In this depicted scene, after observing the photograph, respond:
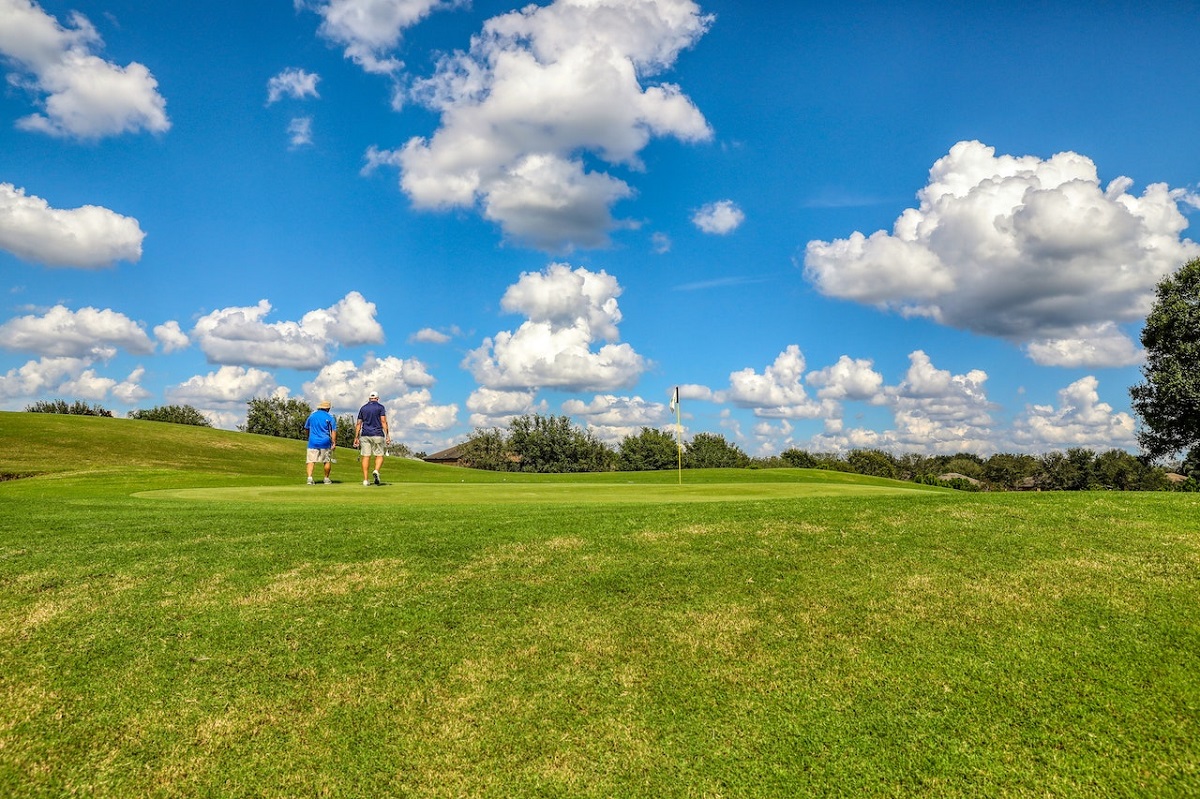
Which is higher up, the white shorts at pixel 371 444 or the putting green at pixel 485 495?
the white shorts at pixel 371 444

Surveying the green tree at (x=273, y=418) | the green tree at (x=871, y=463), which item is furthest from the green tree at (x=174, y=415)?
the green tree at (x=871, y=463)

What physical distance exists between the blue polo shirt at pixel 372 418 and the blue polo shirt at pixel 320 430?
106 centimetres

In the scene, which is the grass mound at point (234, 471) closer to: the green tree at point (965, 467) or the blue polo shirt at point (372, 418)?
the blue polo shirt at point (372, 418)

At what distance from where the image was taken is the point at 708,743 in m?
4.80

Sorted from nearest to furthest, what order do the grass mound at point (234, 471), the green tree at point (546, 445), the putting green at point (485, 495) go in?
the putting green at point (485, 495), the grass mound at point (234, 471), the green tree at point (546, 445)

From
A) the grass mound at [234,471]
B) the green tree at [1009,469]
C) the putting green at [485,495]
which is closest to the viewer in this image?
the putting green at [485,495]

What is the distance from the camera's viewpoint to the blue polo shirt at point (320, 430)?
70.3ft

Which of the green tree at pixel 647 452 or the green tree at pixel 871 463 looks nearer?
the green tree at pixel 647 452

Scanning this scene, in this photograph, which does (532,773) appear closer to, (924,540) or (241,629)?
(241,629)

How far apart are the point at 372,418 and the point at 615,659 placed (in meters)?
17.7

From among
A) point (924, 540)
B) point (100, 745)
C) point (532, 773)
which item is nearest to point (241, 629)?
point (100, 745)

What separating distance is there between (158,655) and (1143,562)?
1058cm

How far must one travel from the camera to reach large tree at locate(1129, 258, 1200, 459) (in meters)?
36.2

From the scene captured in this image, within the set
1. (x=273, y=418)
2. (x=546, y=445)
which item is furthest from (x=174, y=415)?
(x=546, y=445)
